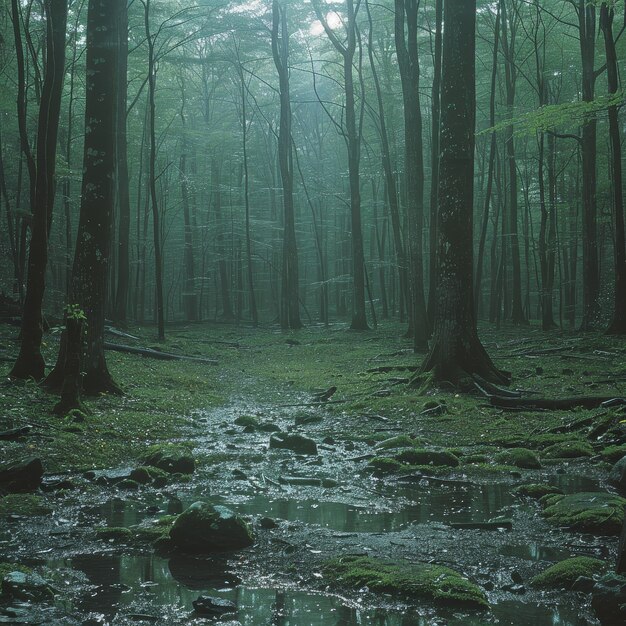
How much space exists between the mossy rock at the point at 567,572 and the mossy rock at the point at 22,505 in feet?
11.1

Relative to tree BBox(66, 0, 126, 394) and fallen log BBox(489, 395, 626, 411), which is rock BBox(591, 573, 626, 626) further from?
tree BBox(66, 0, 126, 394)

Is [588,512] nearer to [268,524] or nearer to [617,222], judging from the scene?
[268,524]

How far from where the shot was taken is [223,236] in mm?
38062

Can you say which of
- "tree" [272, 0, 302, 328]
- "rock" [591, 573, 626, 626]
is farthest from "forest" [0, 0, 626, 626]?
"tree" [272, 0, 302, 328]

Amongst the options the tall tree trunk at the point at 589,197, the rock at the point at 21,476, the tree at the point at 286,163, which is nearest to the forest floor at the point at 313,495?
the rock at the point at 21,476

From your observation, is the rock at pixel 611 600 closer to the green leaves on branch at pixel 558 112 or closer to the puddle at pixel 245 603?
the puddle at pixel 245 603

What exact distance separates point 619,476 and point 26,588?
443cm

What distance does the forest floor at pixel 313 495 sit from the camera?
329cm

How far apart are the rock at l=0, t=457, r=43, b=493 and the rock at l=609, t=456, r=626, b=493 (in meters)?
4.70

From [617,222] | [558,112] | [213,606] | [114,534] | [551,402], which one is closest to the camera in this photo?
[213,606]

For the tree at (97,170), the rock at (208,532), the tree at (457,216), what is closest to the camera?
the rock at (208,532)

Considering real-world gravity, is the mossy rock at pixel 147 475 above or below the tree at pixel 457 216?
below

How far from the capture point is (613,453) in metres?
6.18

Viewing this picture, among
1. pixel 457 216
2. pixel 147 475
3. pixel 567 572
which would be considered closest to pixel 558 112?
pixel 457 216
